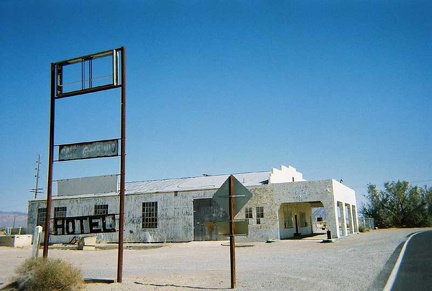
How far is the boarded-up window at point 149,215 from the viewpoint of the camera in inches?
1245

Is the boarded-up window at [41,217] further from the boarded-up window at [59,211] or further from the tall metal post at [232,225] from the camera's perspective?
the tall metal post at [232,225]

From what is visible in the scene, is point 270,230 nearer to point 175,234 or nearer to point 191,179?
point 175,234

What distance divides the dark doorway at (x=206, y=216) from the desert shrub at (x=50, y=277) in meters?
20.5

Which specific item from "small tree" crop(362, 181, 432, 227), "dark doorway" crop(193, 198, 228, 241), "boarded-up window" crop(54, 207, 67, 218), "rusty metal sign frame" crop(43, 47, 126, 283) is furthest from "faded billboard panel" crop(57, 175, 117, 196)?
"small tree" crop(362, 181, 432, 227)

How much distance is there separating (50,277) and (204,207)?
21607mm

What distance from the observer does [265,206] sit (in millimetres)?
28438

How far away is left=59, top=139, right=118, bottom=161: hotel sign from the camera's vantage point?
11.2 m

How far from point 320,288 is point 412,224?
46.3 meters

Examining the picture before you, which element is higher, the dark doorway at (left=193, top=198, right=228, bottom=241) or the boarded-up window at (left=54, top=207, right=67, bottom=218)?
the boarded-up window at (left=54, top=207, right=67, bottom=218)

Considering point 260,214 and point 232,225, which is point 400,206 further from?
point 232,225

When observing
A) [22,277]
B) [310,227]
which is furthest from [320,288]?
[310,227]

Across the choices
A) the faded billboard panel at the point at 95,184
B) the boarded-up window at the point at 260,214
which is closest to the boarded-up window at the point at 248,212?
the boarded-up window at the point at 260,214

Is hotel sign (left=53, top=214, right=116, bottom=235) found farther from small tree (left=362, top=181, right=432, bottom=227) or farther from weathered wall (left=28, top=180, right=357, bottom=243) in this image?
small tree (left=362, top=181, right=432, bottom=227)

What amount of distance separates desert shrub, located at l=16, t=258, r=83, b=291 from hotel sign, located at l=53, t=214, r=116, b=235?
1910 mm
